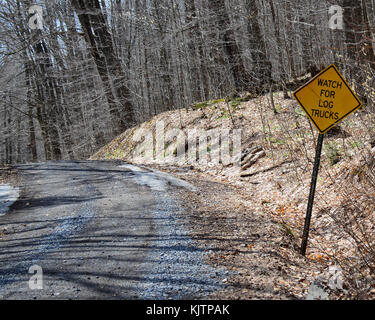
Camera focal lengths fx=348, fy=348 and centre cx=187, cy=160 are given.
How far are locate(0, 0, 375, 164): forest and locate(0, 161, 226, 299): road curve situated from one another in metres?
6.41

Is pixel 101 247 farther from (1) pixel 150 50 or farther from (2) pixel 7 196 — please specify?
(1) pixel 150 50

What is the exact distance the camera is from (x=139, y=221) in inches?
243

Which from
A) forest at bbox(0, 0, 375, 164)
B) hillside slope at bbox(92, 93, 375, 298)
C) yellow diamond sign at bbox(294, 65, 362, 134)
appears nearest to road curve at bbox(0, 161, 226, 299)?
hillside slope at bbox(92, 93, 375, 298)

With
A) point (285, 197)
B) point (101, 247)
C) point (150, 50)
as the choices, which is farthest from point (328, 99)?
point (150, 50)

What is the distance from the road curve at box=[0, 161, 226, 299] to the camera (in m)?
3.88

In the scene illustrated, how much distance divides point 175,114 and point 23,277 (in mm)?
12693

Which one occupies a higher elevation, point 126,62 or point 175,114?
point 126,62

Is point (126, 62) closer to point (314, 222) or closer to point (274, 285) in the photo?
point (314, 222)

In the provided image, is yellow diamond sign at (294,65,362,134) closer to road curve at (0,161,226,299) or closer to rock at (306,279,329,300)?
rock at (306,279,329,300)

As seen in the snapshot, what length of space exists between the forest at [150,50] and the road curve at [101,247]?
641cm

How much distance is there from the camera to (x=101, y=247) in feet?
16.5

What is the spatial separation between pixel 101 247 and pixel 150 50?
62.4 feet
